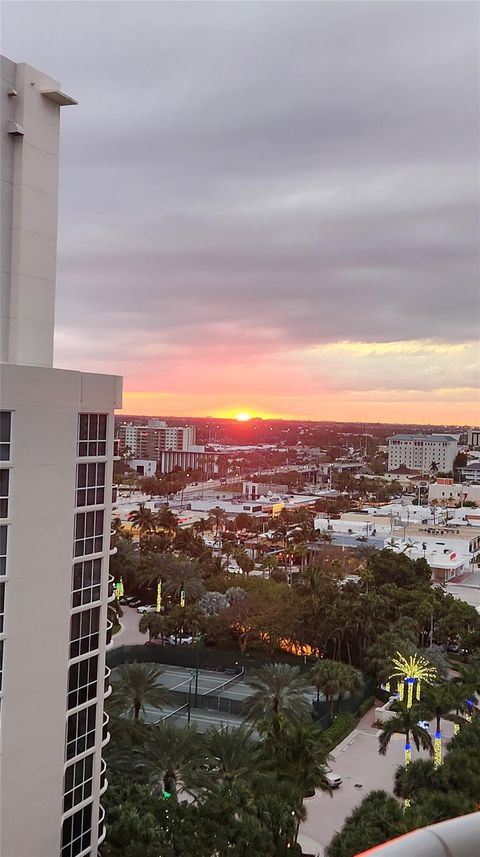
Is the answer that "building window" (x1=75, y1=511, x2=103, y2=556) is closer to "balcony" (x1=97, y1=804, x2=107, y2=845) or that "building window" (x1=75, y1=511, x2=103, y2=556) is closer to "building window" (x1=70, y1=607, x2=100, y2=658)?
"building window" (x1=70, y1=607, x2=100, y2=658)

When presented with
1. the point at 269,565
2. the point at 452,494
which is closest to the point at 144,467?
the point at 452,494

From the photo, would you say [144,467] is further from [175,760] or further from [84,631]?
[84,631]

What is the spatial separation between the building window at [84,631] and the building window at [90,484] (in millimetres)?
2372

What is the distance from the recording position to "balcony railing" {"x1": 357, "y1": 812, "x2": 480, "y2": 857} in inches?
129

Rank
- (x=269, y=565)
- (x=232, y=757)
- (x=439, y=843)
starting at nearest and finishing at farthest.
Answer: (x=439, y=843)
(x=232, y=757)
(x=269, y=565)

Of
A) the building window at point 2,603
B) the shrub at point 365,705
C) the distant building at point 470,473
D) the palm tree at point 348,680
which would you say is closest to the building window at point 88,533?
the building window at point 2,603

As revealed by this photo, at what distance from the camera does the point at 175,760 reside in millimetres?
20781

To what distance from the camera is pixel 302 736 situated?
66.8ft

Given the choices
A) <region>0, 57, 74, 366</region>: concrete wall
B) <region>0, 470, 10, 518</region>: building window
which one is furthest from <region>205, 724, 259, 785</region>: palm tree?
<region>0, 57, 74, 366</region>: concrete wall

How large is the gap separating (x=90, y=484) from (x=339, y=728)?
2004 centimetres

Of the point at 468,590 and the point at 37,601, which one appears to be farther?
the point at 468,590

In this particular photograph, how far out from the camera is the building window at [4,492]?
13.8 metres

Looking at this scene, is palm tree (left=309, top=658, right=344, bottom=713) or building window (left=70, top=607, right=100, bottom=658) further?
palm tree (left=309, top=658, right=344, bottom=713)

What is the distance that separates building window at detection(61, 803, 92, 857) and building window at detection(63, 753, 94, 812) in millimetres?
259
